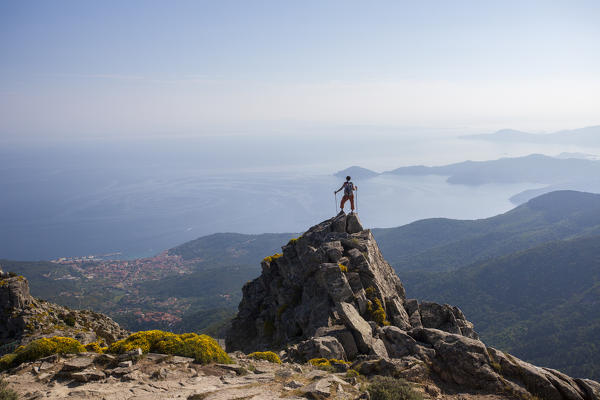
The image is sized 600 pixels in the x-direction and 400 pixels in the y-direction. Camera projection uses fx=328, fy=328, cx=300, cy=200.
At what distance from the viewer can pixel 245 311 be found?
38.2 metres

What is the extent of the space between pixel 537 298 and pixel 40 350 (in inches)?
6939

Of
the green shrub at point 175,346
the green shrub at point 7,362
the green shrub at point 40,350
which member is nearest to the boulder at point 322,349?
the green shrub at point 175,346

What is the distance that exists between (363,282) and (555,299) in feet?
522

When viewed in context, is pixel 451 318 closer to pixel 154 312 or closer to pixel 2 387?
pixel 2 387

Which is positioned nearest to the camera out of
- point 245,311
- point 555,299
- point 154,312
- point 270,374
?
point 270,374

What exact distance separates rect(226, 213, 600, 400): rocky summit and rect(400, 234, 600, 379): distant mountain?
96.5 metres

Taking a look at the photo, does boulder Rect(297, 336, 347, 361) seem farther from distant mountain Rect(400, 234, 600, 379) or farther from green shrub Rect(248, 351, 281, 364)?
distant mountain Rect(400, 234, 600, 379)

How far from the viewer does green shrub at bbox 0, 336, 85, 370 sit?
15.5m

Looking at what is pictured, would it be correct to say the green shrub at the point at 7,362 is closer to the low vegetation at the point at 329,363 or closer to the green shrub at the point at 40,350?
the green shrub at the point at 40,350

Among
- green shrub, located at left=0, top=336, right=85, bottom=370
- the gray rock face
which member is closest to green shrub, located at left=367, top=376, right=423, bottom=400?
the gray rock face

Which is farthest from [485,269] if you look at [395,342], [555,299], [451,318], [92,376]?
[92,376]

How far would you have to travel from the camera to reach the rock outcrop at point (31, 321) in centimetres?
3234

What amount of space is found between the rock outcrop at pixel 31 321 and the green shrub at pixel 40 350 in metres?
15.8

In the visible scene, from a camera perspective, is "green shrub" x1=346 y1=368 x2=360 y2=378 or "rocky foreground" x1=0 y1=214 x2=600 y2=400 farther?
"green shrub" x1=346 y1=368 x2=360 y2=378
